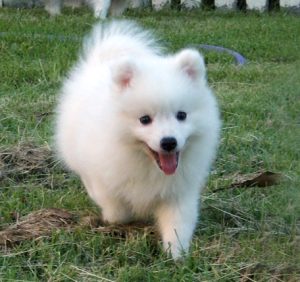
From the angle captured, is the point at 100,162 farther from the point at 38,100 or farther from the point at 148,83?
the point at 38,100

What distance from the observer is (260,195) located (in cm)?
400

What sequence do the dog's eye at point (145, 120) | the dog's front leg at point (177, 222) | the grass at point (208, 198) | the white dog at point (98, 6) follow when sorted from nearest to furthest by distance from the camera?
the grass at point (208, 198) → the dog's eye at point (145, 120) → the dog's front leg at point (177, 222) → the white dog at point (98, 6)

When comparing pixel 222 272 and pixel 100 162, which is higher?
pixel 100 162

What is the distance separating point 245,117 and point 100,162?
7.13ft

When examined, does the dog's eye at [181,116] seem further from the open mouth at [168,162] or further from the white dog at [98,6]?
the white dog at [98,6]

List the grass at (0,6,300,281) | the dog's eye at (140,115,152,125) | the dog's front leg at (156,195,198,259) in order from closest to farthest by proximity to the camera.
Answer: the grass at (0,6,300,281), the dog's eye at (140,115,152,125), the dog's front leg at (156,195,198,259)

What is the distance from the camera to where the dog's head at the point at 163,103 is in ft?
10.3

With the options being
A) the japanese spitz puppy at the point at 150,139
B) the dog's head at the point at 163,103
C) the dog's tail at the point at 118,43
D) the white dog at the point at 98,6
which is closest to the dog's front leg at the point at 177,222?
the japanese spitz puppy at the point at 150,139

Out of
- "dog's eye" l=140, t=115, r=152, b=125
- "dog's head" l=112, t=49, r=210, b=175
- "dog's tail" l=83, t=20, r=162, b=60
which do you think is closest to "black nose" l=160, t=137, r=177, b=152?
"dog's head" l=112, t=49, r=210, b=175

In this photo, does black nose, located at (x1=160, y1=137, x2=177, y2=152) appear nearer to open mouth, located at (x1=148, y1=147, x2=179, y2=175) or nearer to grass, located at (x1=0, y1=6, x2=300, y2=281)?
open mouth, located at (x1=148, y1=147, x2=179, y2=175)

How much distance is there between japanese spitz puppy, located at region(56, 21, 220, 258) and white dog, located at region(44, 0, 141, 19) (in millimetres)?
7626

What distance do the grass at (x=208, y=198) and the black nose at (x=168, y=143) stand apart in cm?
39

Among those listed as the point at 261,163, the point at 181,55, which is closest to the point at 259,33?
the point at 261,163

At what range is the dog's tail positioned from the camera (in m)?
3.92
